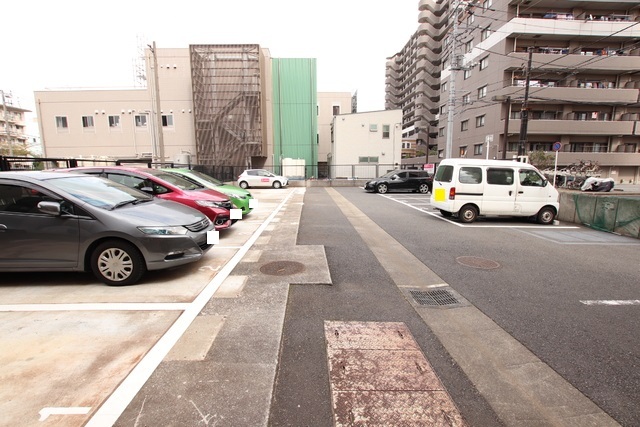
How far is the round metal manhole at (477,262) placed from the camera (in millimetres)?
5477

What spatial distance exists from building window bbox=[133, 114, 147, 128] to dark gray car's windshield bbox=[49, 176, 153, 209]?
106 ft

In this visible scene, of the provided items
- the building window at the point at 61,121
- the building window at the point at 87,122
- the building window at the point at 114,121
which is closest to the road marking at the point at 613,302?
the building window at the point at 114,121

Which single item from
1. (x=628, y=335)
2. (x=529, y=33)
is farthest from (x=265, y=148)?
(x=628, y=335)

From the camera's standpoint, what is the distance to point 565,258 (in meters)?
6.06

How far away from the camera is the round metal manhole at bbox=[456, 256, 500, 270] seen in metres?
5.48

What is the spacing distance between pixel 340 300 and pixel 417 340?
1.13 meters

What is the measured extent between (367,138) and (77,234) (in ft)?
98.3

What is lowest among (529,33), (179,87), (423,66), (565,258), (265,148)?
(565,258)

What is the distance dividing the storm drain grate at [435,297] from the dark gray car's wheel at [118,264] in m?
3.70

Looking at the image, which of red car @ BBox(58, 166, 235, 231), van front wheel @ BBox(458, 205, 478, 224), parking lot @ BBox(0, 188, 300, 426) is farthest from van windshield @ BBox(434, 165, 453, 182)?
parking lot @ BBox(0, 188, 300, 426)

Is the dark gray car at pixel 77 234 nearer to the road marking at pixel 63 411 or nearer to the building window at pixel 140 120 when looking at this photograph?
the road marking at pixel 63 411

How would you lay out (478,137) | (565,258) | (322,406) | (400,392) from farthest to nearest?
(478,137) < (565,258) < (400,392) < (322,406)

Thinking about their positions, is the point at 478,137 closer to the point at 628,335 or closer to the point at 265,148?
the point at 265,148

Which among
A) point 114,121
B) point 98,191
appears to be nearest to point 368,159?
point 114,121
